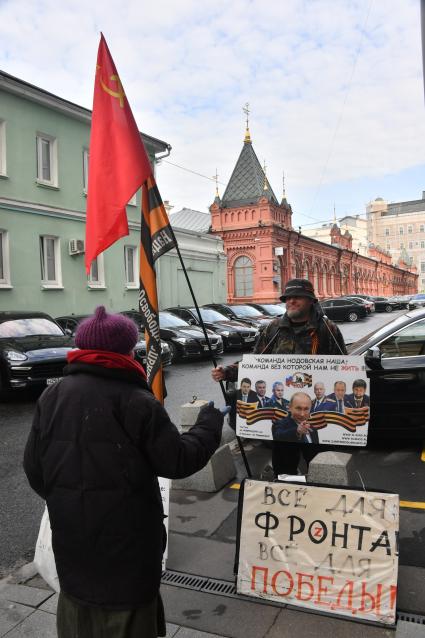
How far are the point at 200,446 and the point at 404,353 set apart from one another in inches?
181

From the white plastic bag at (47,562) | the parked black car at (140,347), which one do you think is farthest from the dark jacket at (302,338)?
the parked black car at (140,347)

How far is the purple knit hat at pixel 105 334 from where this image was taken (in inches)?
85.9

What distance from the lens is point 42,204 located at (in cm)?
1869

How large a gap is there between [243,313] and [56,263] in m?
8.03

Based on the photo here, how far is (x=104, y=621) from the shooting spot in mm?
2096

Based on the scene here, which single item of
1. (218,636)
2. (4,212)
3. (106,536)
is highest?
(4,212)

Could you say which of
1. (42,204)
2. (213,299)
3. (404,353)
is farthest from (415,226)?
(404,353)

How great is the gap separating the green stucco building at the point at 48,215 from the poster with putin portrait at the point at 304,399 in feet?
50.0

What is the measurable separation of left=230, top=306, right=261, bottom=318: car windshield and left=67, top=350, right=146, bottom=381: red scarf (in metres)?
20.0

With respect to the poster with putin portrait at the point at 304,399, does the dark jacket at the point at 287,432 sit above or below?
below

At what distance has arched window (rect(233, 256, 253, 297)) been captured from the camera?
40.1 m

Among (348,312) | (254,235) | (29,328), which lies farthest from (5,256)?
(348,312)

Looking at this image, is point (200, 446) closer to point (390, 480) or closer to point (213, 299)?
point (390, 480)

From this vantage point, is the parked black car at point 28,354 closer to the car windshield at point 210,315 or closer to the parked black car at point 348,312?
the car windshield at point 210,315
